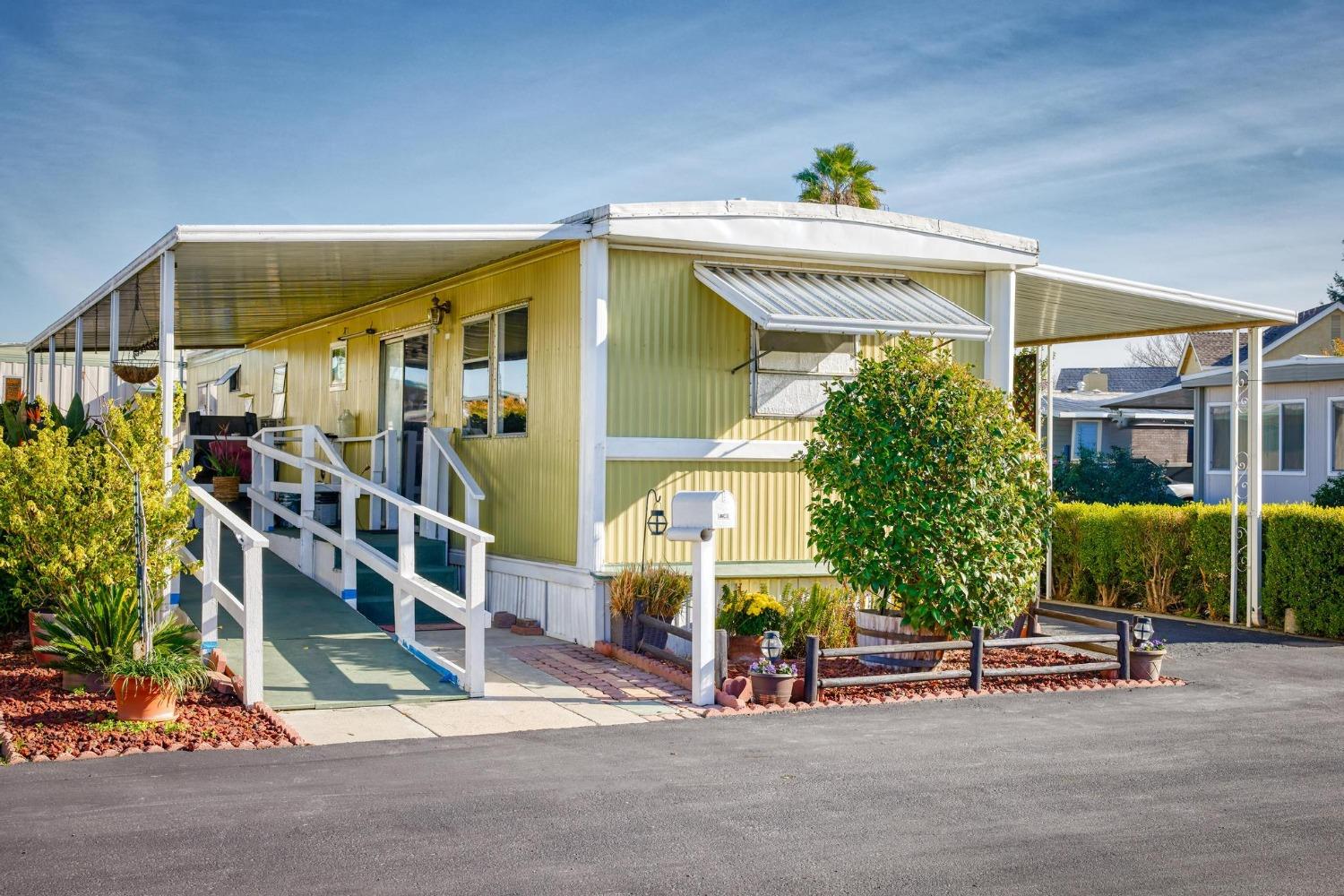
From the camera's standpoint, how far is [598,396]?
368 inches

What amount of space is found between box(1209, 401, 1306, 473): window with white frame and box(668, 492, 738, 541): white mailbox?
15.3m

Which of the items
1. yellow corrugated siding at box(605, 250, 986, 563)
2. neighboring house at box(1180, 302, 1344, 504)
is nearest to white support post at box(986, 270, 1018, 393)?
yellow corrugated siding at box(605, 250, 986, 563)

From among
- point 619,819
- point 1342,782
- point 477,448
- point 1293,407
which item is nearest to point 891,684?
point 1342,782

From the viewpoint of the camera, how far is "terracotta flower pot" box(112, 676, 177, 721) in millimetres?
6484

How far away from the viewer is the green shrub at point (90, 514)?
734 cm

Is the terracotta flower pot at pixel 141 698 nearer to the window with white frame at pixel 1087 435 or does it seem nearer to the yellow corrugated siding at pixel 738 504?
the yellow corrugated siding at pixel 738 504

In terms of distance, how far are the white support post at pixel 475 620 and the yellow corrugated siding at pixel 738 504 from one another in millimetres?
1929

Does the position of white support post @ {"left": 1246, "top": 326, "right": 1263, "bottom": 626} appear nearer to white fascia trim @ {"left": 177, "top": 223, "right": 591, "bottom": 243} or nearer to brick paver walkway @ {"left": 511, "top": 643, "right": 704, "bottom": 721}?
brick paver walkway @ {"left": 511, "top": 643, "right": 704, "bottom": 721}

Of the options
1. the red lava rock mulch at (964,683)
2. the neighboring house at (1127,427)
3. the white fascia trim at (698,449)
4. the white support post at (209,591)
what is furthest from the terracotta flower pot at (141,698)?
the neighboring house at (1127,427)

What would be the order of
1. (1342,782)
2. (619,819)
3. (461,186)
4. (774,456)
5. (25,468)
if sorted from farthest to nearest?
(461,186), (774,456), (25,468), (1342,782), (619,819)

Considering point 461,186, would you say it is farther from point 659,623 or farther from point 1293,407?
point 659,623

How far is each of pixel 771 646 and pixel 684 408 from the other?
2.73 meters

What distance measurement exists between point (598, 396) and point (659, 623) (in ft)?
6.07

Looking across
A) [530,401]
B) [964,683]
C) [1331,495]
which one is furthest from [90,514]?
[1331,495]
